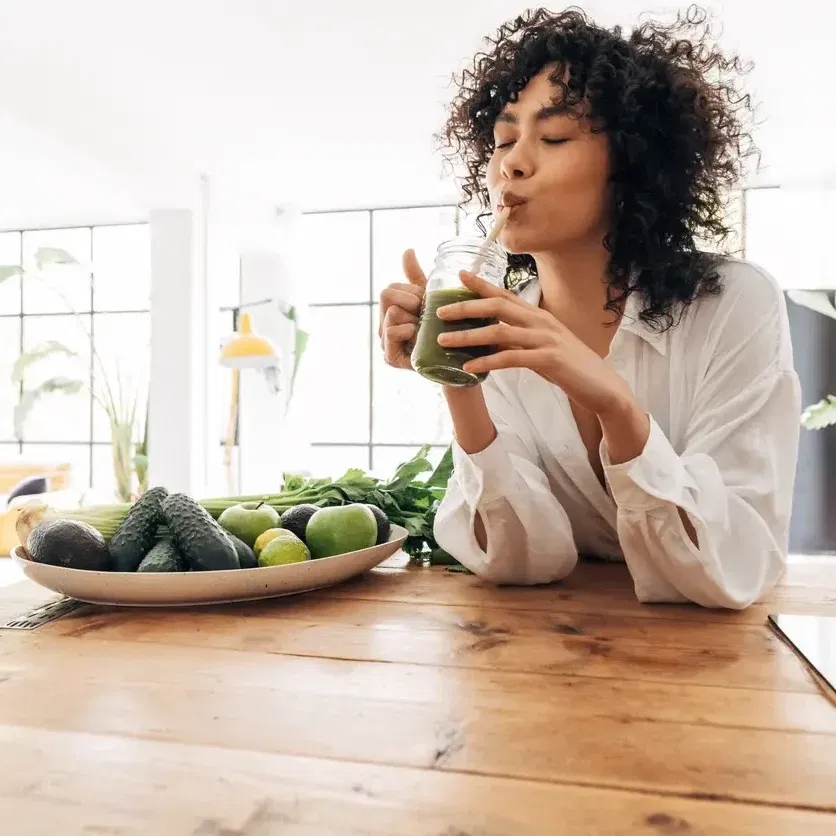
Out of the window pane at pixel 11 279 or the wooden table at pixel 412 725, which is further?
the window pane at pixel 11 279

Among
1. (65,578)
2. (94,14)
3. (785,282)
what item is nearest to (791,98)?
(785,282)

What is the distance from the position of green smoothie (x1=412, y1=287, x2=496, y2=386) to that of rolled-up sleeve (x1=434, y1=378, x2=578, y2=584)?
25cm

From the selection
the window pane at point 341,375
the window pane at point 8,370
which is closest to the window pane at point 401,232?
the window pane at point 341,375

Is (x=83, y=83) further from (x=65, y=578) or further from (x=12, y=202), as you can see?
(x=65, y=578)

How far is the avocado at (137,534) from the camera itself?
3.47 ft

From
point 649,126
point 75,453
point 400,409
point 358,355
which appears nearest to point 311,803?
point 649,126

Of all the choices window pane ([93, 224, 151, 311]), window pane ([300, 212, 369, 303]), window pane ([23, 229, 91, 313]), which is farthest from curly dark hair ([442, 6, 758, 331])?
window pane ([23, 229, 91, 313])

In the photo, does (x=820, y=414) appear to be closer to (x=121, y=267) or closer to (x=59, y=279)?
(x=121, y=267)

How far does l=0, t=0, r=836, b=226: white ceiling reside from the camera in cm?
390

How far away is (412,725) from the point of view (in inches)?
25.2

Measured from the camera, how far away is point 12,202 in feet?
23.6

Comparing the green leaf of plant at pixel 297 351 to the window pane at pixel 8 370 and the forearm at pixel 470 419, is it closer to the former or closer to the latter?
the window pane at pixel 8 370

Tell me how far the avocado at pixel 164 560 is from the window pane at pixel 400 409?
267 inches

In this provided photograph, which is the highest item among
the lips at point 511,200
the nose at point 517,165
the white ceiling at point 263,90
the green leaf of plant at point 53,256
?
the white ceiling at point 263,90
